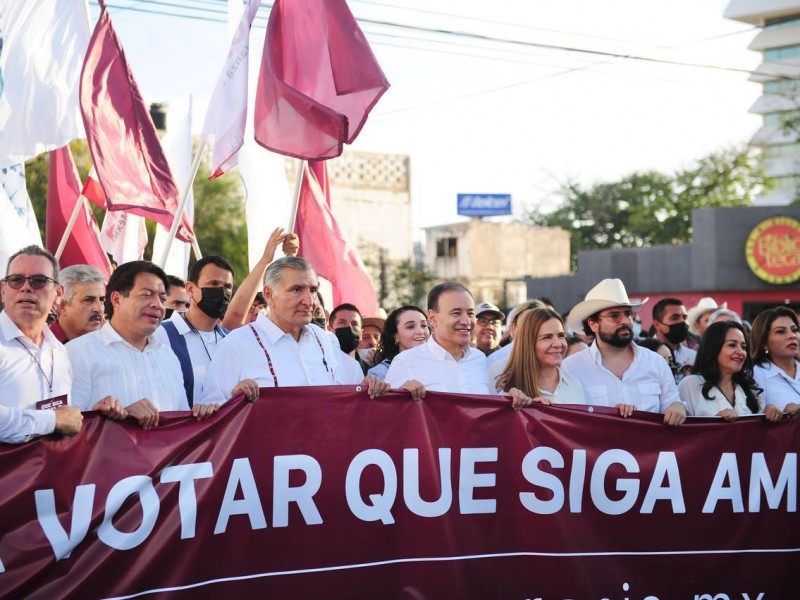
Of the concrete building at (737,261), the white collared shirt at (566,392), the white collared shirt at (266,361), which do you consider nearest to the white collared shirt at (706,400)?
the white collared shirt at (566,392)

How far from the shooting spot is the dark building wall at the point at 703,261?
3006 cm

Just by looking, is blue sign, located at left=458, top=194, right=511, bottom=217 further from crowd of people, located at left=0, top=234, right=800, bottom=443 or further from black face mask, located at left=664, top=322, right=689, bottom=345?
crowd of people, located at left=0, top=234, right=800, bottom=443

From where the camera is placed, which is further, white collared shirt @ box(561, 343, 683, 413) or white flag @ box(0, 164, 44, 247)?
white flag @ box(0, 164, 44, 247)

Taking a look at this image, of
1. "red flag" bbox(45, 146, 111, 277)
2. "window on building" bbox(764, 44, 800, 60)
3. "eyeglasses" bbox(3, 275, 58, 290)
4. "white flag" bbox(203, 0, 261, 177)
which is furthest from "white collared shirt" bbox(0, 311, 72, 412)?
"window on building" bbox(764, 44, 800, 60)

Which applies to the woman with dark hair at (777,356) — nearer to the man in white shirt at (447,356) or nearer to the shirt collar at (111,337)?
the man in white shirt at (447,356)

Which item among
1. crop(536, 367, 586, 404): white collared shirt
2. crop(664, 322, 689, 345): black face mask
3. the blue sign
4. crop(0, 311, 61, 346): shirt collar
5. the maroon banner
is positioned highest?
the blue sign

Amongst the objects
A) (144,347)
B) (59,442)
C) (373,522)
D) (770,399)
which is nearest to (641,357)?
(770,399)

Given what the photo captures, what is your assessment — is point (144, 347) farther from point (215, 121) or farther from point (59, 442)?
point (215, 121)

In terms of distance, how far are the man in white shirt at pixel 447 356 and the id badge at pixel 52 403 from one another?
6.32 ft

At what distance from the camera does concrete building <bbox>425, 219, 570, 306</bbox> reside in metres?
51.8

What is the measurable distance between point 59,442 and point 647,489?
3140 millimetres

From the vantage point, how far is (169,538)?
4863 millimetres

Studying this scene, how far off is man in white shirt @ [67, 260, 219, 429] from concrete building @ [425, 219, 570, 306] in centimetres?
4560

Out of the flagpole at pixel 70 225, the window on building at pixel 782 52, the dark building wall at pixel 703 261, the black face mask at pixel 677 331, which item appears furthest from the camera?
the window on building at pixel 782 52
